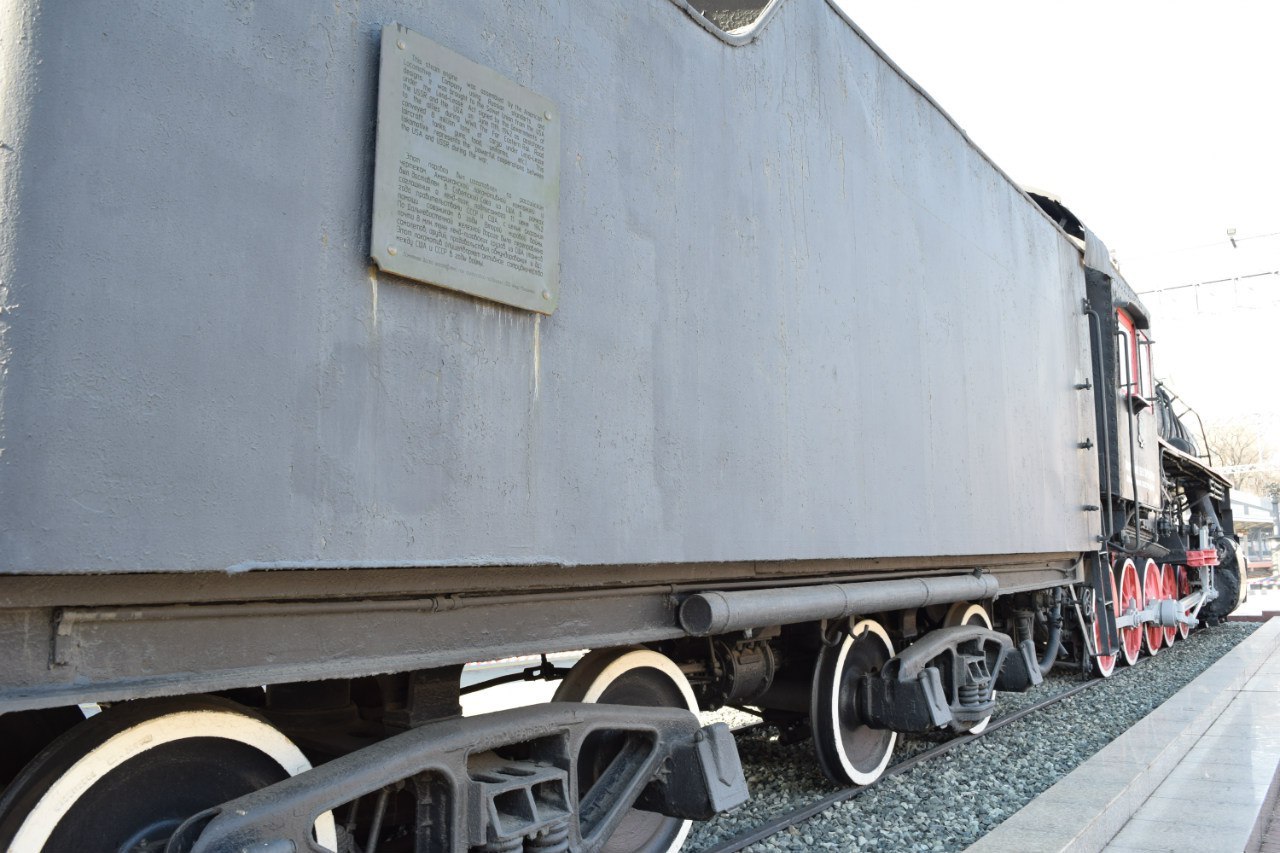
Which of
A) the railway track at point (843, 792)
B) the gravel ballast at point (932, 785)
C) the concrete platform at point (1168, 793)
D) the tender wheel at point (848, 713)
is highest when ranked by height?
the tender wheel at point (848, 713)

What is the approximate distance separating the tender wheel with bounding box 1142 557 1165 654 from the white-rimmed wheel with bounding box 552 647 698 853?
26.9ft

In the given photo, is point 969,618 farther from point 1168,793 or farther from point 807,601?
point 807,601

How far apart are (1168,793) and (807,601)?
7.68 feet

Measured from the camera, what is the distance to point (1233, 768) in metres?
4.74

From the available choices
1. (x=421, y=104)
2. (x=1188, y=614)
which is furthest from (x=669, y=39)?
(x=1188, y=614)

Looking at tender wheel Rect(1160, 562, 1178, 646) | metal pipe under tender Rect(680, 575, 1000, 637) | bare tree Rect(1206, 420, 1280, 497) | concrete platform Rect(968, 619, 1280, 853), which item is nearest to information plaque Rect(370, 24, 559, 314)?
metal pipe under tender Rect(680, 575, 1000, 637)

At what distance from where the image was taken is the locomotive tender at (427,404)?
1565 millimetres

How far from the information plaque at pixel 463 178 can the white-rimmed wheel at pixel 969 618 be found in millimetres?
3866

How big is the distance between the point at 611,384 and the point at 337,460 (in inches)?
33.3

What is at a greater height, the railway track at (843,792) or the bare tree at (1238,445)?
the bare tree at (1238,445)

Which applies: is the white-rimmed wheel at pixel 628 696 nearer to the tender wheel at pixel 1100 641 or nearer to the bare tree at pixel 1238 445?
the tender wheel at pixel 1100 641

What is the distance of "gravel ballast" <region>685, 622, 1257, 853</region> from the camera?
3900 millimetres

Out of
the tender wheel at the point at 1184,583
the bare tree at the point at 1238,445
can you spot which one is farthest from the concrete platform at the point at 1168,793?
the bare tree at the point at 1238,445

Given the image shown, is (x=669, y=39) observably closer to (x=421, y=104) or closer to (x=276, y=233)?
(x=421, y=104)
